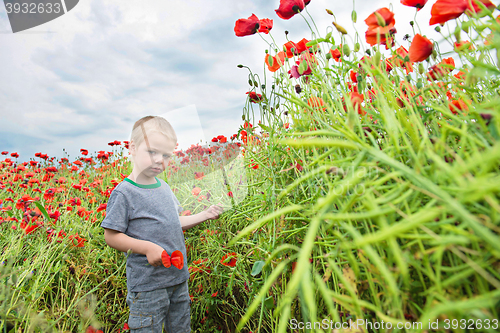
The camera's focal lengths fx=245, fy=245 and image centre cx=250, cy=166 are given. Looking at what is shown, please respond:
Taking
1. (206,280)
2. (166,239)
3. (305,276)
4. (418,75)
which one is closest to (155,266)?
(166,239)

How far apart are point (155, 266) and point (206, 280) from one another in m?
0.47

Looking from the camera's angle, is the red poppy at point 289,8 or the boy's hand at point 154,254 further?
the boy's hand at point 154,254

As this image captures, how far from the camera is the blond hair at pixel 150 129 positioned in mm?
1123

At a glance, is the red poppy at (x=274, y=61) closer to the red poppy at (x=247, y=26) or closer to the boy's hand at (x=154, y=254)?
the red poppy at (x=247, y=26)

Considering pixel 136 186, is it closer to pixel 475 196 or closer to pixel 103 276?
pixel 103 276

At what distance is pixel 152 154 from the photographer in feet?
3.49

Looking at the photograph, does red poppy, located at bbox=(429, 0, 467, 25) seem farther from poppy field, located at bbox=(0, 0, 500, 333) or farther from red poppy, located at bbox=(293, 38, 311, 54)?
red poppy, located at bbox=(293, 38, 311, 54)

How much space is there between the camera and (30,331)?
0.74m

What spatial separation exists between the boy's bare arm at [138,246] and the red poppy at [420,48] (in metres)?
1.03

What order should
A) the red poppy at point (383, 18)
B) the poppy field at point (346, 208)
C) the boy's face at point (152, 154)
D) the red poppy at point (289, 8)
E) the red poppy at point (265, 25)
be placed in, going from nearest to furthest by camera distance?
the poppy field at point (346, 208) < the red poppy at point (383, 18) < the red poppy at point (289, 8) < the red poppy at point (265, 25) < the boy's face at point (152, 154)

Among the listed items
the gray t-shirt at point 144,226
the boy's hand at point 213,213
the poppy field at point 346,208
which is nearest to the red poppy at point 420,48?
the poppy field at point 346,208

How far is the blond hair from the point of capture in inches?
44.2

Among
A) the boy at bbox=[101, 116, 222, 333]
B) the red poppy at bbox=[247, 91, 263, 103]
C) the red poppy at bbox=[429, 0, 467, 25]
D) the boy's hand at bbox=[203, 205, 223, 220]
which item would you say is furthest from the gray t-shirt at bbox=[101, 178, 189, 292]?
the red poppy at bbox=[429, 0, 467, 25]

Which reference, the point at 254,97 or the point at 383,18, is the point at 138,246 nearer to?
the point at 254,97
